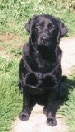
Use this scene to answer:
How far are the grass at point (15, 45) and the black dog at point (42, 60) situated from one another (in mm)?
284

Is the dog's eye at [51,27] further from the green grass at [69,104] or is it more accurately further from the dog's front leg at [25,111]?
the green grass at [69,104]

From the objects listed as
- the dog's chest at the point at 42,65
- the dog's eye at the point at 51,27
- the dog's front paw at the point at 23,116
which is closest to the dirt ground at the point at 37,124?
the dog's front paw at the point at 23,116

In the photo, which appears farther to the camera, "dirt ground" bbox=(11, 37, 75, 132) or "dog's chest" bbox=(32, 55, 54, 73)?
"dirt ground" bbox=(11, 37, 75, 132)

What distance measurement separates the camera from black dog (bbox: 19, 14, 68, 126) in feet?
13.6

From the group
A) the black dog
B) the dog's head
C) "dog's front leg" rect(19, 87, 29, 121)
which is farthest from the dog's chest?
"dog's front leg" rect(19, 87, 29, 121)

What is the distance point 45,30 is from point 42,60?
0.40 m

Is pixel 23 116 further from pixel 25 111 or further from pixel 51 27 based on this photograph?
pixel 51 27

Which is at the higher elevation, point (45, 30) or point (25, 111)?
point (45, 30)

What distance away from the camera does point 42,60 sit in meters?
4.31

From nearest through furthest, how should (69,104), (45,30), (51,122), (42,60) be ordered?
(45,30) < (42,60) < (51,122) < (69,104)

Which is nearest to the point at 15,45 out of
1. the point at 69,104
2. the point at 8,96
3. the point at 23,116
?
the point at 8,96

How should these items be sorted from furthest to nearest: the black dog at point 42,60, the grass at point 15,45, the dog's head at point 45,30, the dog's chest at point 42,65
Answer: the grass at point 15,45 → the dog's chest at point 42,65 → the black dog at point 42,60 → the dog's head at point 45,30

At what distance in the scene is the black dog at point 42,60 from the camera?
4133 millimetres

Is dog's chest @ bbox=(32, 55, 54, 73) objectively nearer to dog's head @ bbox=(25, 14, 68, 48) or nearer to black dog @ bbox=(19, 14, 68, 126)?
black dog @ bbox=(19, 14, 68, 126)
